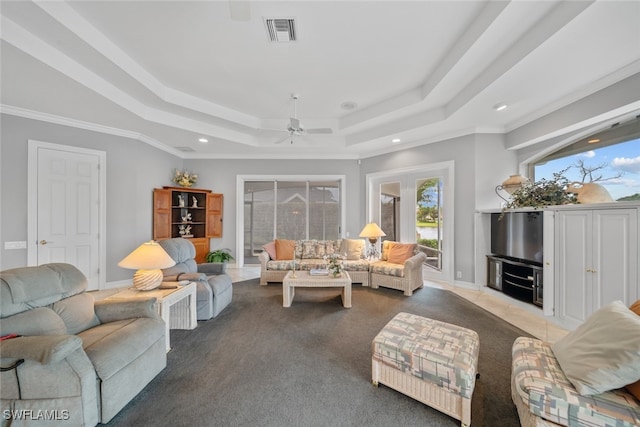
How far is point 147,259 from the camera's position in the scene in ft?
8.03

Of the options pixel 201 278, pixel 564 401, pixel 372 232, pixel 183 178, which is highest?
pixel 183 178

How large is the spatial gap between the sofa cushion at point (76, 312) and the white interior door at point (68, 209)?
9.43 ft

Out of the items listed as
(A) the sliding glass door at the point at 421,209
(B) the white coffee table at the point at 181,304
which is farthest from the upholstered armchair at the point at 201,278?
(A) the sliding glass door at the point at 421,209

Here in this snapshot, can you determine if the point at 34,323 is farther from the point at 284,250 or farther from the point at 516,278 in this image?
the point at 516,278

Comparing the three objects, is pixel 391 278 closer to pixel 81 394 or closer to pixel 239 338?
pixel 239 338

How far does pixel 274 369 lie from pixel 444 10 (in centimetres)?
358

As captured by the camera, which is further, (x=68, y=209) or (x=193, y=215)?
(x=193, y=215)

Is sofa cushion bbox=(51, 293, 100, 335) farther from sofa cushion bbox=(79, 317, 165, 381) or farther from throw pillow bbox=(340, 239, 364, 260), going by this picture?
throw pillow bbox=(340, 239, 364, 260)

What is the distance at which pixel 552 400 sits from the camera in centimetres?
128

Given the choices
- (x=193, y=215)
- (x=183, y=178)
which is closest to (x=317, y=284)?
(x=193, y=215)

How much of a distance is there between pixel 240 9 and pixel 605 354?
311cm

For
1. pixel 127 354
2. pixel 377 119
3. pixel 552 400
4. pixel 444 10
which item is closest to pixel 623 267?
pixel 552 400

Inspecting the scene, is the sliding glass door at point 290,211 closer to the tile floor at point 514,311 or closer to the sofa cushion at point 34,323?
the tile floor at point 514,311

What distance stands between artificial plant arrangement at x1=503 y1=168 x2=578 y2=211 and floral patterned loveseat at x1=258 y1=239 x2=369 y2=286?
2.68 metres
